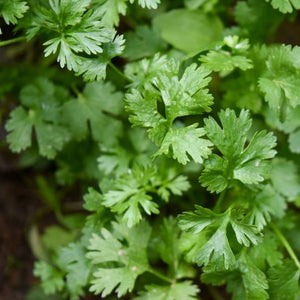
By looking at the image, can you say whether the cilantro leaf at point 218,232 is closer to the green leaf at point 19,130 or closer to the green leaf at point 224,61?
the green leaf at point 224,61

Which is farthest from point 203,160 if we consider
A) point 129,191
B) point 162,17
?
point 162,17

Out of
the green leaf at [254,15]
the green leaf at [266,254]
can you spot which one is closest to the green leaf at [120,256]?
the green leaf at [266,254]

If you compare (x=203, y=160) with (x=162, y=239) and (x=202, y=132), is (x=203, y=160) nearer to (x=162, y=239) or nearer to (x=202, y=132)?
(x=202, y=132)

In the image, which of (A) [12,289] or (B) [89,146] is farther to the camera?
(A) [12,289]

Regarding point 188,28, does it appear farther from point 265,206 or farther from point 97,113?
point 265,206

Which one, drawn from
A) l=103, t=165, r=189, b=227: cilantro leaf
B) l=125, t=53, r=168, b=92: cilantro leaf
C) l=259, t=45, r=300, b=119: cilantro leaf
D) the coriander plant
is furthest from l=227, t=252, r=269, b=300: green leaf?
l=125, t=53, r=168, b=92: cilantro leaf

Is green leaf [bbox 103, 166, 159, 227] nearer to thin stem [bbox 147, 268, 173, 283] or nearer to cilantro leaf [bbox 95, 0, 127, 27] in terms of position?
thin stem [bbox 147, 268, 173, 283]
